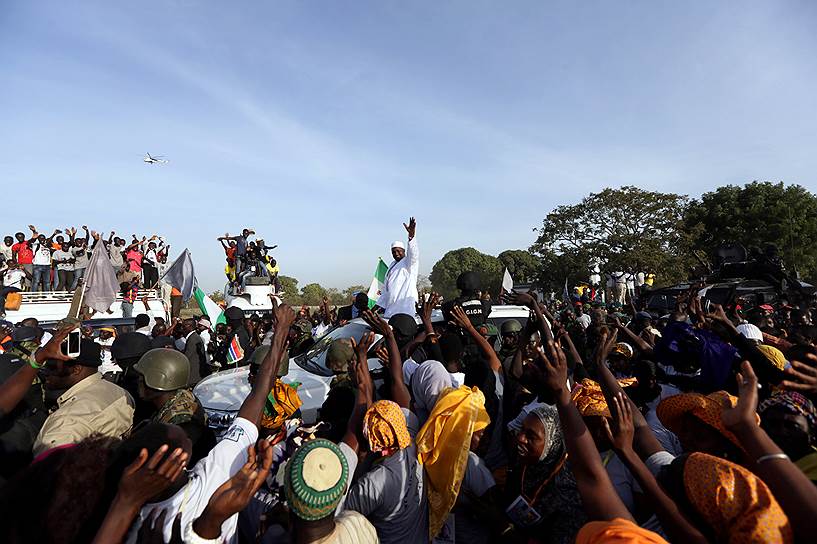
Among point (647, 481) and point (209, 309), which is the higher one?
point (647, 481)

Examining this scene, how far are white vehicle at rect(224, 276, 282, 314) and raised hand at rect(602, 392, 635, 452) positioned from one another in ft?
51.1

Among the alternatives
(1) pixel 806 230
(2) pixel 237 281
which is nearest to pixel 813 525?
(2) pixel 237 281

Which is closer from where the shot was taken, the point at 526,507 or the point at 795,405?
the point at 795,405

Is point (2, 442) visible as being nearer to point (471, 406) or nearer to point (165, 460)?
point (165, 460)

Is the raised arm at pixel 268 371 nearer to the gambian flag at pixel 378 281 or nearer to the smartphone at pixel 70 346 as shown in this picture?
the smartphone at pixel 70 346

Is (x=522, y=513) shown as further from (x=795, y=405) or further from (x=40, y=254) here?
(x=40, y=254)

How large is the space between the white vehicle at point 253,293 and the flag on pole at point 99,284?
7712 mm

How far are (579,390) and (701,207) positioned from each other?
129ft

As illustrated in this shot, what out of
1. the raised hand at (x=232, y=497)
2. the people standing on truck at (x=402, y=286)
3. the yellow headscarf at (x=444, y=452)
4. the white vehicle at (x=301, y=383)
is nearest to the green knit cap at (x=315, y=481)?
the raised hand at (x=232, y=497)

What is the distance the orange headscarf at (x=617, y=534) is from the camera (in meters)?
1.35

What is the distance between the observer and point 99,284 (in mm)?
8656

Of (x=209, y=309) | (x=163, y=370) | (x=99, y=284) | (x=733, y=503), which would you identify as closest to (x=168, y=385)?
(x=163, y=370)

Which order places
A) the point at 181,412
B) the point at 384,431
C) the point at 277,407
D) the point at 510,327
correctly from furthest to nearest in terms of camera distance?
the point at 510,327
the point at 277,407
the point at 181,412
the point at 384,431

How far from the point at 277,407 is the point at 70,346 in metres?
1.29
